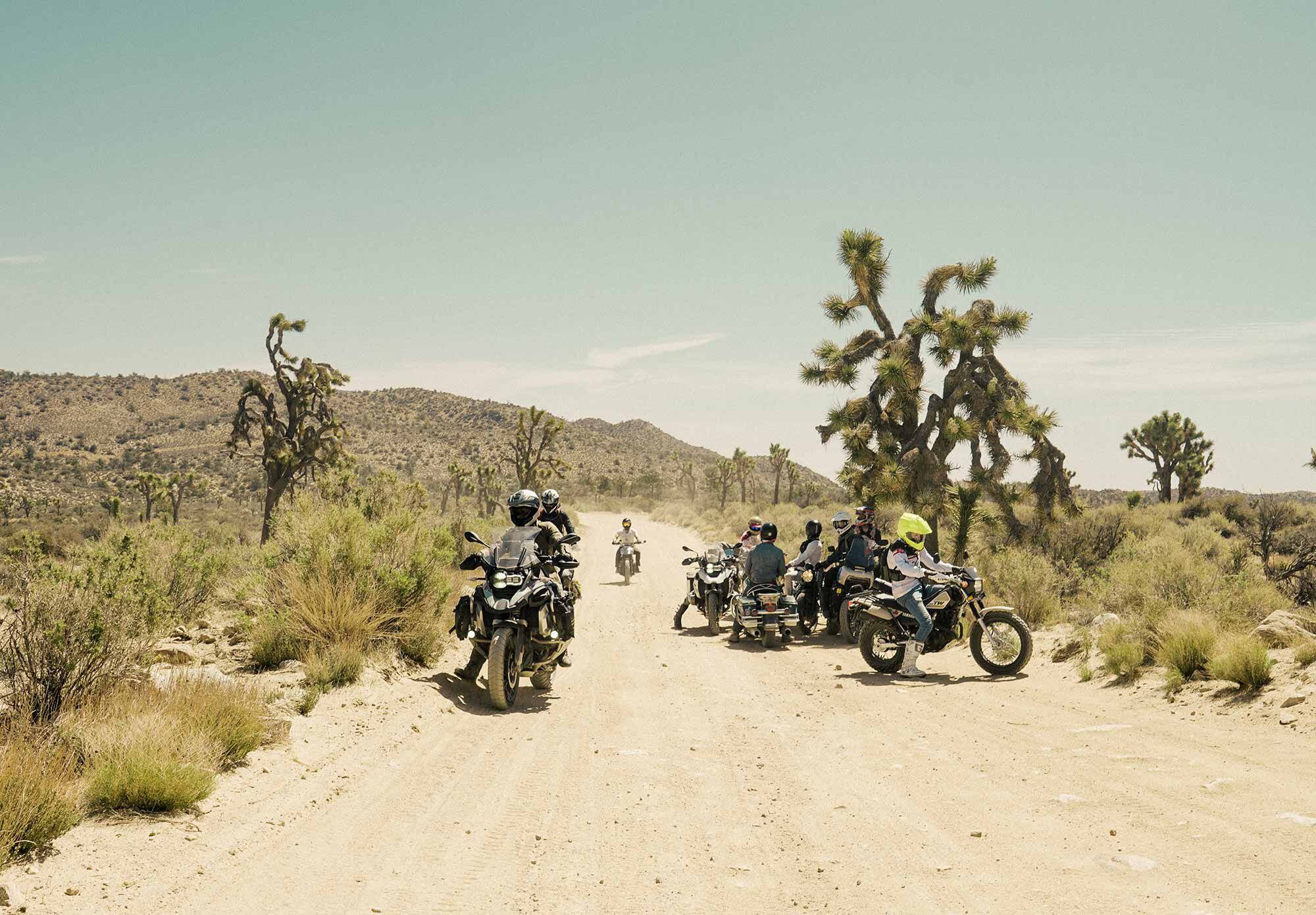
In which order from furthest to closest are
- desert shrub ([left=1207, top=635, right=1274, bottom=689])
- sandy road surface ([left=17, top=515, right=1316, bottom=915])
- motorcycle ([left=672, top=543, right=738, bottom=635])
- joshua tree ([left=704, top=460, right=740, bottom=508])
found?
joshua tree ([left=704, top=460, right=740, bottom=508]), motorcycle ([left=672, top=543, right=738, bottom=635]), desert shrub ([left=1207, top=635, right=1274, bottom=689]), sandy road surface ([left=17, top=515, right=1316, bottom=915])

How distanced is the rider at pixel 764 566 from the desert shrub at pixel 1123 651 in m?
4.76

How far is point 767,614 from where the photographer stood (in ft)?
42.2

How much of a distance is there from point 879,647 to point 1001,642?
1.47 meters

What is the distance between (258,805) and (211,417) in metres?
98.7

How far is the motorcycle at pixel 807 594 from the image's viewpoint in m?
14.2

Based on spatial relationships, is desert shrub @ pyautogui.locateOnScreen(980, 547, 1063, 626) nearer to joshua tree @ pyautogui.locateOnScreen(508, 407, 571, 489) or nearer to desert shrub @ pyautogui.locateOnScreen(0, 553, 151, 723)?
desert shrub @ pyautogui.locateOnScreen(0, 553, 151, 723)

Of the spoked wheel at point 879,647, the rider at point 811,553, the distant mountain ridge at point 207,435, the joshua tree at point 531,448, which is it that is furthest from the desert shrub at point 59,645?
the distant mountain ridge at point 207,435

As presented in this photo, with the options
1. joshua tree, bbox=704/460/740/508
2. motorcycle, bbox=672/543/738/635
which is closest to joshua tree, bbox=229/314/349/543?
motorcycle, bbox=672/543/738/635

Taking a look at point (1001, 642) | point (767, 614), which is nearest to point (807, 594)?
point (767, 614)

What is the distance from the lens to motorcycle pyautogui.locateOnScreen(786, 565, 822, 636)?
14195 millimetres

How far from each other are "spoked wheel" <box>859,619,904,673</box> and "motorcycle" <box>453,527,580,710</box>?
382cm

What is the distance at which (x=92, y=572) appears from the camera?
6906 millimetres

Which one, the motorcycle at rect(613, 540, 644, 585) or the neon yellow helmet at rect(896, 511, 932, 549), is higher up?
the neon yellow helmet at rect(896, 511, 932, 549)

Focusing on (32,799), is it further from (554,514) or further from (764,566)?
(764,566)
